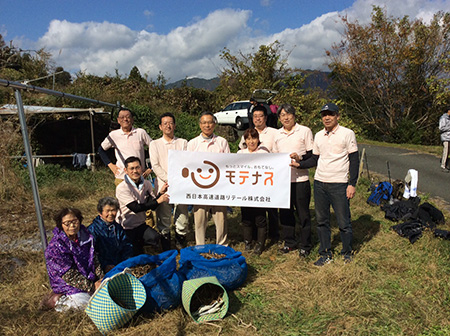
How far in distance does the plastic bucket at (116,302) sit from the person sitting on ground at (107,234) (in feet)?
1.91

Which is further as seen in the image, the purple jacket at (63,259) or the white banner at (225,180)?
the white banner at (225,180)

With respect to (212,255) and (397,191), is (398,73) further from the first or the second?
(212,255)

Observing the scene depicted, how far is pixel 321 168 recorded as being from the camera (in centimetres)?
399

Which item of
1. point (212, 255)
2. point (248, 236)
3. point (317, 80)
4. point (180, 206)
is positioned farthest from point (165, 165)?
point (317, 80)

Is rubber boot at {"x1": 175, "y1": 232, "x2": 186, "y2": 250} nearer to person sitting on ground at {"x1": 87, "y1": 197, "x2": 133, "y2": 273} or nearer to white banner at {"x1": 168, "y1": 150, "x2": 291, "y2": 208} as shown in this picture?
white banner at {"x1": 168, "y1": 150, "x2": 291, "y2": 208}

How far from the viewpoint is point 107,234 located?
3.66 m

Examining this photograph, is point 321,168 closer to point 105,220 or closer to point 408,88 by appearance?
point 105,220

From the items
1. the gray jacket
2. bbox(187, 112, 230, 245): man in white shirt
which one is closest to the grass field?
bbox(187, 112, 230, 245): man in white shirt

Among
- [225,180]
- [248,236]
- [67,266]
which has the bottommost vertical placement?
[248,236]

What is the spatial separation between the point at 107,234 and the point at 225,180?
60.0 inches

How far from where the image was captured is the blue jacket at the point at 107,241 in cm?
364

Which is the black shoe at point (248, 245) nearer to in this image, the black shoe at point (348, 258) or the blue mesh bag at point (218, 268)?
the blue mesh bag at point (218, 268)

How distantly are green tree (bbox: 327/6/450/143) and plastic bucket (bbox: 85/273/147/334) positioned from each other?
19171mm

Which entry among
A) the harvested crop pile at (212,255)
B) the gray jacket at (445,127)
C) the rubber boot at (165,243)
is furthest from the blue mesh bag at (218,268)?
the gray jacket at (445,127)
